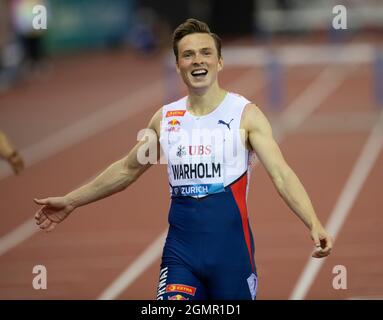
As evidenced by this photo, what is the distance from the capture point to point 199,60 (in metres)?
6.09

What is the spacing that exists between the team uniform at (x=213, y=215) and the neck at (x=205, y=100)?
0.07 meters

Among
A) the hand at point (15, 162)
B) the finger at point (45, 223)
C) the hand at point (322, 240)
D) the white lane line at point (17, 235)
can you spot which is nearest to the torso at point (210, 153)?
the hand at point (322, 240)

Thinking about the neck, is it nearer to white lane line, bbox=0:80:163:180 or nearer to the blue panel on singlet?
the blue panel on singlet

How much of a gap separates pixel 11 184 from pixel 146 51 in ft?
57.6

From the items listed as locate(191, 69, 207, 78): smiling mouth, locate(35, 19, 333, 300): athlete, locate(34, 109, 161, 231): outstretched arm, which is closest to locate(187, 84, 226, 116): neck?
locate(35, 19, 333, 300): athlete

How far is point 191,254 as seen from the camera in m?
6.12

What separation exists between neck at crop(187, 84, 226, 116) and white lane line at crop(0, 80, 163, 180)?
9.53 m

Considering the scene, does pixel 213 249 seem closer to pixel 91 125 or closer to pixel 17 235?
pixel 17 235

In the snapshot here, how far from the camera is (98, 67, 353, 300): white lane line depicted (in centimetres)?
964

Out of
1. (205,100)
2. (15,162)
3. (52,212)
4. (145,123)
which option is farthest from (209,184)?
(145,123)

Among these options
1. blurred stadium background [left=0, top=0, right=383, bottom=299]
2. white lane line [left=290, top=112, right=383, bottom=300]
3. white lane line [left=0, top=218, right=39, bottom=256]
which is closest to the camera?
white lane line [left=290, top=112, right=383, bottom=300]

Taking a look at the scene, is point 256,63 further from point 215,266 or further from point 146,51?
point 215,266

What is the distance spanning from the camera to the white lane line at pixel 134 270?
9453 millimetres
